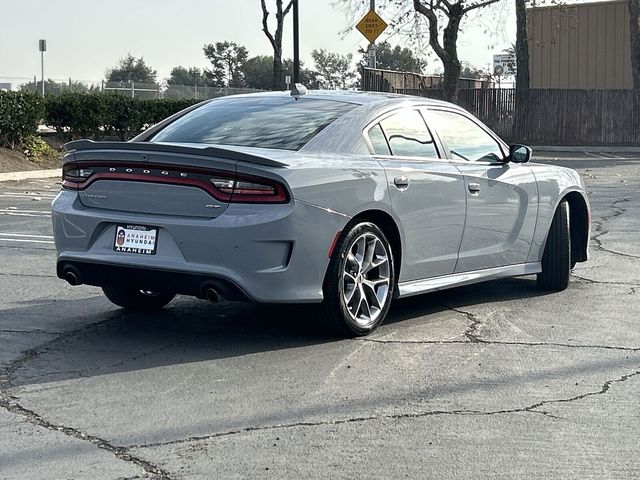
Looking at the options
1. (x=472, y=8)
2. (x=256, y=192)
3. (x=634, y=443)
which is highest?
(x=472, y=8)

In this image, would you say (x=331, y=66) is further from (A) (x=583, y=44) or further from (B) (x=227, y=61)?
(A) (x=583, y=44)

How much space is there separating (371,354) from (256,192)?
1.15m

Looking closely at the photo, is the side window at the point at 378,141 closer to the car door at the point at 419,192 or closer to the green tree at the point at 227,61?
the car door at the point at 419,192

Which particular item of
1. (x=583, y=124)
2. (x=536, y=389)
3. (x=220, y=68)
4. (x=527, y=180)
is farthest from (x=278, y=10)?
(x=220, y=68)

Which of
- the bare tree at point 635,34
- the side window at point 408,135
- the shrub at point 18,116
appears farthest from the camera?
the bare tree at point 635,34

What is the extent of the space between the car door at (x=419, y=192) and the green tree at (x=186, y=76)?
9523 centimetres

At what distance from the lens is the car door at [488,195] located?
7785mm

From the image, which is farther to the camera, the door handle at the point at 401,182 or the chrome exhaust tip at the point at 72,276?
the door handle at the point at 401,182

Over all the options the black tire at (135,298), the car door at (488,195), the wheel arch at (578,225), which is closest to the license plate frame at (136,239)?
the black tire at (135,298)

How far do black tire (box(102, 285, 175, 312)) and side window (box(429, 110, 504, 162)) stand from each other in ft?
7.27

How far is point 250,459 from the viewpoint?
14.7 feet

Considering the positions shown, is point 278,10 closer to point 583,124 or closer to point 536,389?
point 583,124

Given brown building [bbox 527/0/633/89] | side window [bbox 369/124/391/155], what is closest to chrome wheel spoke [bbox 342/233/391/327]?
side window [bbox 369/124/391/155]

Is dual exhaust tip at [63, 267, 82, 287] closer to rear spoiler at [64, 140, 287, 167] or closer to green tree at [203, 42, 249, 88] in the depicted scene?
rear spoiler at [64, 140, 287, 167]
